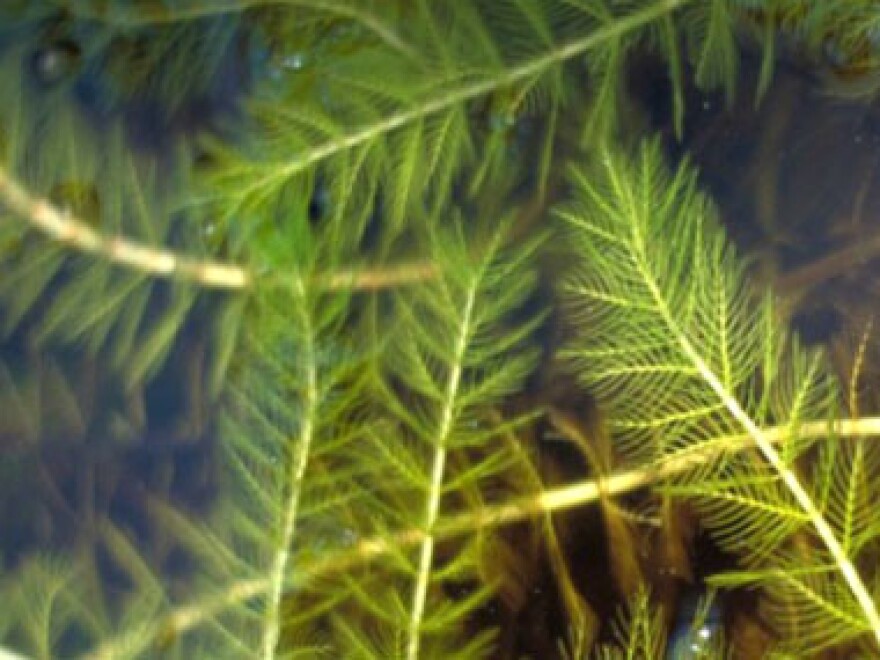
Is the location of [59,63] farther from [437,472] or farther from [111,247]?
[437,472]

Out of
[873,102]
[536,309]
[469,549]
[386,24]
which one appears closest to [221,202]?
[386,24]

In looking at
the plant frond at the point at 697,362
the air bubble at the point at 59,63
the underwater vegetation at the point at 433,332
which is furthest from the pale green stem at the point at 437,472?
the air bubble at the point at 59,63

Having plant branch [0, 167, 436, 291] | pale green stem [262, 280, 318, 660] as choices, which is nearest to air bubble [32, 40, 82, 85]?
plant branch [0, 167, 436, 291]

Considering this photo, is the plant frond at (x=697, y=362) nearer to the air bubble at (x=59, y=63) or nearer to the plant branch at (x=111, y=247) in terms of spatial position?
the plant branch at (x=111, y=247)

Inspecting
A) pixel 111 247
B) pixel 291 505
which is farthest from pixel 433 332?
pixel 111 247

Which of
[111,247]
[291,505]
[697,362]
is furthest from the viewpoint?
[111,247]

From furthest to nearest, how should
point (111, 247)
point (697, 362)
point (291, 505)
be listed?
point (111, 247), point (291, 505), point (697, 362)

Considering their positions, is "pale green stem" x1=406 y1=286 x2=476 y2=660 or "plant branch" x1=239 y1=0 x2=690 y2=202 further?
"plant branch" x1=239 y1=0 x2=690 y2=202

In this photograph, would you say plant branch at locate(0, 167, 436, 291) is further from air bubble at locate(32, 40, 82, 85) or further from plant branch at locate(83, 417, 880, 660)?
plant branch at locate(83, 417, 880, 660)

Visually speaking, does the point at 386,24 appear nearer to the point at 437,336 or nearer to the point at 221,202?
the point at 221,202
